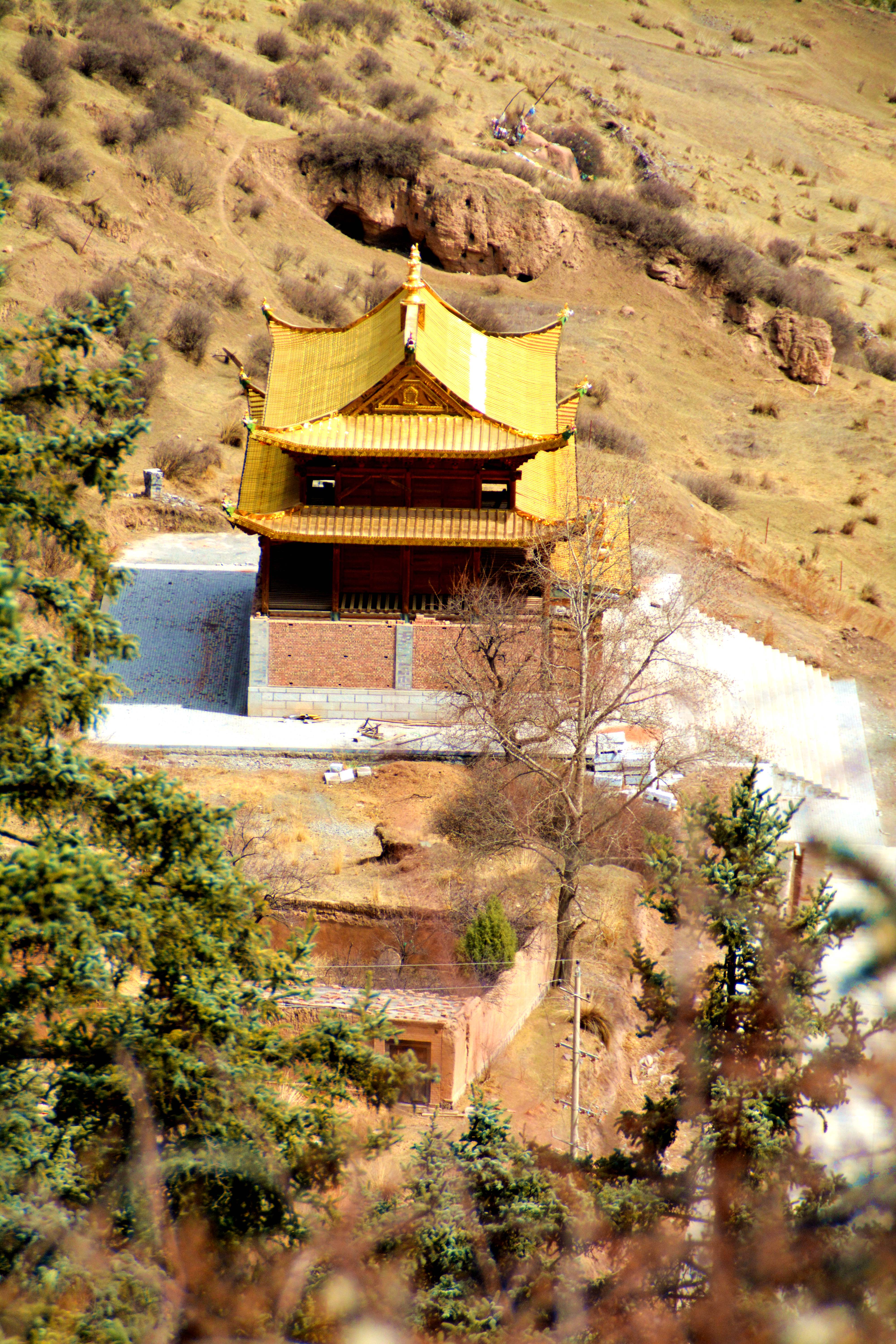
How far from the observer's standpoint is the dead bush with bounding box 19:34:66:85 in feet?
161

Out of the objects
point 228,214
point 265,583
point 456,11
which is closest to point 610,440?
point 265,583

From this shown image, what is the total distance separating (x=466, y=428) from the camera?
84.5ft

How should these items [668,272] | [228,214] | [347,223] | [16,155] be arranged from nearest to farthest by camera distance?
[16,155] < [228,214] < [347,223] < [668,272]

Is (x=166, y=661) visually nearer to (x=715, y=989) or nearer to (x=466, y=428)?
(x=466, y=428)

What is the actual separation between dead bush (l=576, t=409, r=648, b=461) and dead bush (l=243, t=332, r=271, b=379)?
40.4 feet

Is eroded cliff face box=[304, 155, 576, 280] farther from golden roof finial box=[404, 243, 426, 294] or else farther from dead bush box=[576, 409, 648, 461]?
golden roof finial box=[404, 243, 426, 294]

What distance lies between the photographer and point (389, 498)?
26.5 m

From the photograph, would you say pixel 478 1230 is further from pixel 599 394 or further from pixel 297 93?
pixel 297 93

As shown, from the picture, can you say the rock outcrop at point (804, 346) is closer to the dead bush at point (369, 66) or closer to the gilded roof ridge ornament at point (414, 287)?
the dead bush at point (369, 66)

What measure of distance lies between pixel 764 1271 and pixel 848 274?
65903 millimetres

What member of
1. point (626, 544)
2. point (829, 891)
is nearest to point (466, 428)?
point (626, 544)

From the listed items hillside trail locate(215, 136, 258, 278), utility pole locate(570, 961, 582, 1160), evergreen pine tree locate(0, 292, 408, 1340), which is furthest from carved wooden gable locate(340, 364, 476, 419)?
hillside trail locate(215, 136, 258, 278)

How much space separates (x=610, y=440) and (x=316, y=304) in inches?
556

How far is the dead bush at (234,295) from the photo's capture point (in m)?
47.6
